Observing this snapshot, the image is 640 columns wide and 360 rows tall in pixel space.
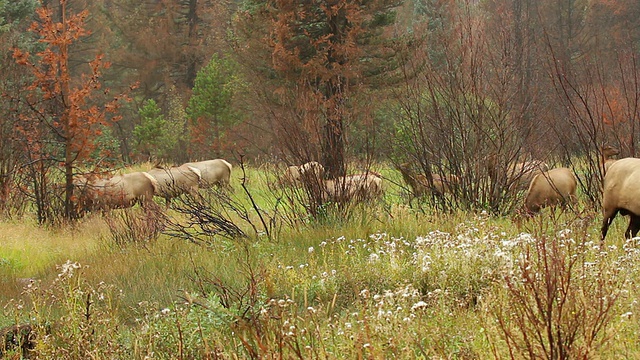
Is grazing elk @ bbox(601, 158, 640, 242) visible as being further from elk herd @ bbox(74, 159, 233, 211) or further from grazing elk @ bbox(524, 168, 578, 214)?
elk herd @ bbox(74, 159, 233, 211)

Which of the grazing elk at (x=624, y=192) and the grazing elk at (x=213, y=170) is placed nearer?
the grazing elk at (x=624, y=192)

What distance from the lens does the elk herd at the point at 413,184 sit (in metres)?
6.64

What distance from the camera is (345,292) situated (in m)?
6.01

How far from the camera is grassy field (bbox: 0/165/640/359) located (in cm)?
361

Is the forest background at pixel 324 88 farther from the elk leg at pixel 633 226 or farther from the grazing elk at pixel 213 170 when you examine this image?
the elk leg at pixel 633 226

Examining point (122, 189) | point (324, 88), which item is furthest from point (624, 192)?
point (324, 88)

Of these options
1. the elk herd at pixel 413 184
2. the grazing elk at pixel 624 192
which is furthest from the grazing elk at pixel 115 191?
the grazing elk at pixel 624 192

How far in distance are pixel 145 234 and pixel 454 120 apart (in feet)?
15.3

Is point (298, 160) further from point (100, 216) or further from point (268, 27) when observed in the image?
point (268, 27)

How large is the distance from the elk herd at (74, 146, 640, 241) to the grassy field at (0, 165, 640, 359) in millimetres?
434

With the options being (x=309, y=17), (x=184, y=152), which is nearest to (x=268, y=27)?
(x=309, y=17)

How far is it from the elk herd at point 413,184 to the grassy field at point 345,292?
17.1 inches

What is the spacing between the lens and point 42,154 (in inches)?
544

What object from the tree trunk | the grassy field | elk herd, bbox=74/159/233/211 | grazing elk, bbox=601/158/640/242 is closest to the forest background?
the tree trunk
